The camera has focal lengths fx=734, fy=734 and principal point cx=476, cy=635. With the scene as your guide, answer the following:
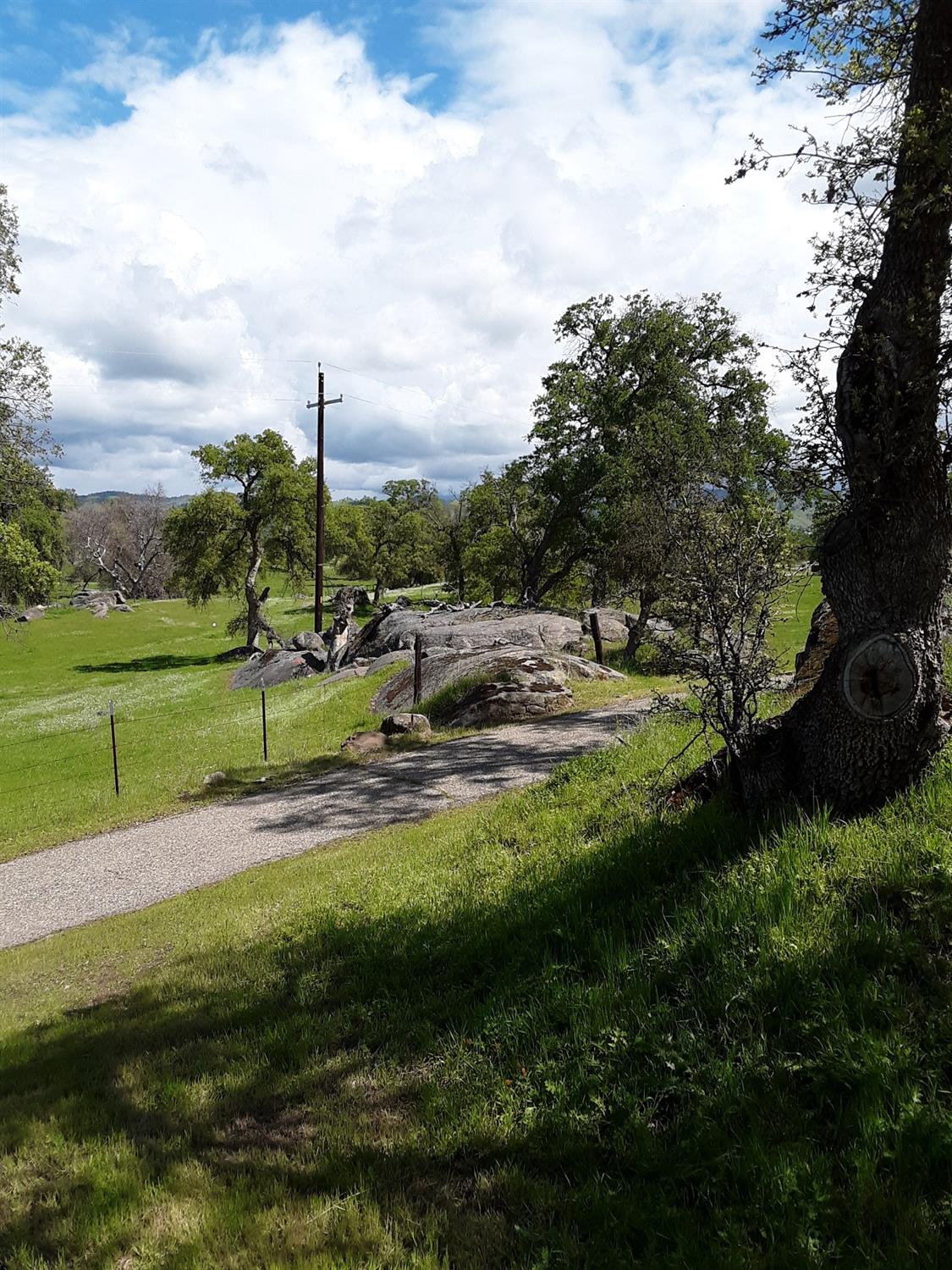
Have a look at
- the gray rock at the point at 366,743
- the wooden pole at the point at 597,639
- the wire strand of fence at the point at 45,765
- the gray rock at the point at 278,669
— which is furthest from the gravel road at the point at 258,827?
the gray rock at the point at 278,669

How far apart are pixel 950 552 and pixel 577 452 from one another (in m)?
22.2

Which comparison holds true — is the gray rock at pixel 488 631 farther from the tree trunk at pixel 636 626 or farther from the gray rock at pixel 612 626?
the gray rock at pixel 612 626

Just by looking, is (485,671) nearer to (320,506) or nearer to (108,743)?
(108,743)

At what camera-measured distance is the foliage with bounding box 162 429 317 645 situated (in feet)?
135

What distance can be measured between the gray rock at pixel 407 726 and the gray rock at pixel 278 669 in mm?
13235

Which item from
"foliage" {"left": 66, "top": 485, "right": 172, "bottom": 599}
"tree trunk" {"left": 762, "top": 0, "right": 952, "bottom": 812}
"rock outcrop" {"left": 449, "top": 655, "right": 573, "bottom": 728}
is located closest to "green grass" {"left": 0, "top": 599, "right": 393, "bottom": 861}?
"rock outcrop" {"left": 449, "top": 655, "right": 573, "bottom": 728}

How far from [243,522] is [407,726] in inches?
1213

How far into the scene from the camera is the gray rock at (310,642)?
31.9 meters

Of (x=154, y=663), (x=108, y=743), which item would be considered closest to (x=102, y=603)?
(x=154, y=663)

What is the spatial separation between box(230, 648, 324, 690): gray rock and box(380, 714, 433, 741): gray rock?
43.4 ft

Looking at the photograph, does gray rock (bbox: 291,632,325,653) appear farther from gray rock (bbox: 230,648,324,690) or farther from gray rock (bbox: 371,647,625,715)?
gray rock (bbox: 371,647,625,715)

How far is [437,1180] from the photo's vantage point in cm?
315

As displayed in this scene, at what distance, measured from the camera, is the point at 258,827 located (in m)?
10.7

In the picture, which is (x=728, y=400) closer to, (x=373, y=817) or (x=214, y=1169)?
(x=373, y=817)
